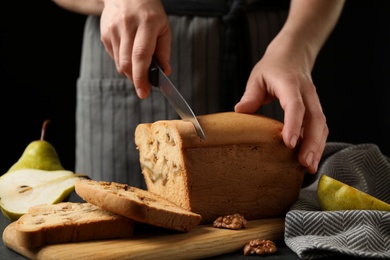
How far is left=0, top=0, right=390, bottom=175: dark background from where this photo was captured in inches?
146

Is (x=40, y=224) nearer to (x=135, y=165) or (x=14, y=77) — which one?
(x=135, y=165)

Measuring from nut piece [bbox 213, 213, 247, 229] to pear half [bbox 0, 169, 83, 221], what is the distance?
1.72 ft

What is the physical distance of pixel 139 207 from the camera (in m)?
1.74

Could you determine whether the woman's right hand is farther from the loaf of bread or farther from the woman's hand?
the woman's hand

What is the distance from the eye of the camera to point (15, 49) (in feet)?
12.1

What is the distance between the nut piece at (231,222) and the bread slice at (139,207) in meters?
0.09

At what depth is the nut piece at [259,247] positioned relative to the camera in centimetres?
176

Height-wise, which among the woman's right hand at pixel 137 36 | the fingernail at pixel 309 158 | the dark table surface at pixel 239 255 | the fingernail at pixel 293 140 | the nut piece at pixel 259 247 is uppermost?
the woman's right hand at pixel 137 36

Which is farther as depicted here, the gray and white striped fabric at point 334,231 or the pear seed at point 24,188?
the pear seed at point 24,188

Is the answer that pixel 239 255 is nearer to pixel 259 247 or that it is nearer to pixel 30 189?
pixel 259 247

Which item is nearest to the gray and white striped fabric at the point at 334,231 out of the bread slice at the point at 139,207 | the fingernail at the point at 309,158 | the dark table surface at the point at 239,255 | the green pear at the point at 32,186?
the dark table surface at the point at 239,255

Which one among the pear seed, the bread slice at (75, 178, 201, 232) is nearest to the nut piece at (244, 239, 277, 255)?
the bread slice at (75, 178, 201, 232)

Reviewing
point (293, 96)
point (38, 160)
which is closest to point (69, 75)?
point (38, 160)

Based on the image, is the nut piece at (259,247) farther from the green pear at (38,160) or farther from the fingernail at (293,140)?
the green pear at (38,160)
